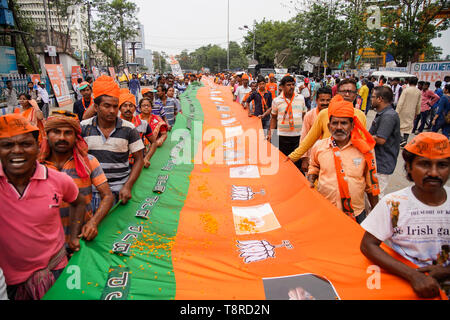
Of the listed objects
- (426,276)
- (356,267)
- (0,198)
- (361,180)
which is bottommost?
(356,267)

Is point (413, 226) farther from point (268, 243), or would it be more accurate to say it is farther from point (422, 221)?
point (268, 243)

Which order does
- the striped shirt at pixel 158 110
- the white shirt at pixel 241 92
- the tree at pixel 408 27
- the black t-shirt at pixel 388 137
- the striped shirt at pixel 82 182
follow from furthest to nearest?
the tree at pixel 408 27
the white shirt at pixel 241 92
the striped shirt at pixel 158 110
the black t-shirt at pixel 388 137
the striped shirt at pixel 82 182

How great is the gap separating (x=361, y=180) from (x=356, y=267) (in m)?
0.88

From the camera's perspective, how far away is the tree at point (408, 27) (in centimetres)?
1827

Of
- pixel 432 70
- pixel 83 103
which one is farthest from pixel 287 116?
pixel 432 70

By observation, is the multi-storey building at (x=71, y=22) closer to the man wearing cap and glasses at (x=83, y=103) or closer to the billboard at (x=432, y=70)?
the man wearing cap and glasses at (x=83, y=103)

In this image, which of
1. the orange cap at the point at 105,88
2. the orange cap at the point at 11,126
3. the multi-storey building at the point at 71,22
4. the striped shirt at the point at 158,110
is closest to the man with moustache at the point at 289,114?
the striped shirt at the point at 158,110

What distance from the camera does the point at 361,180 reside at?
8.14ft

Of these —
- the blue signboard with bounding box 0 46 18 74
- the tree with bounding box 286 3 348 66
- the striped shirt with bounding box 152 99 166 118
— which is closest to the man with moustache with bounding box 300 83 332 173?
the striped shirt with bounding box 152 99 166 118

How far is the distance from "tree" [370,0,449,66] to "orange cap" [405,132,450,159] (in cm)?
2107

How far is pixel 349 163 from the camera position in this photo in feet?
8.11

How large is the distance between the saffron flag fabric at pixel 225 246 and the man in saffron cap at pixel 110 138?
247 mm
